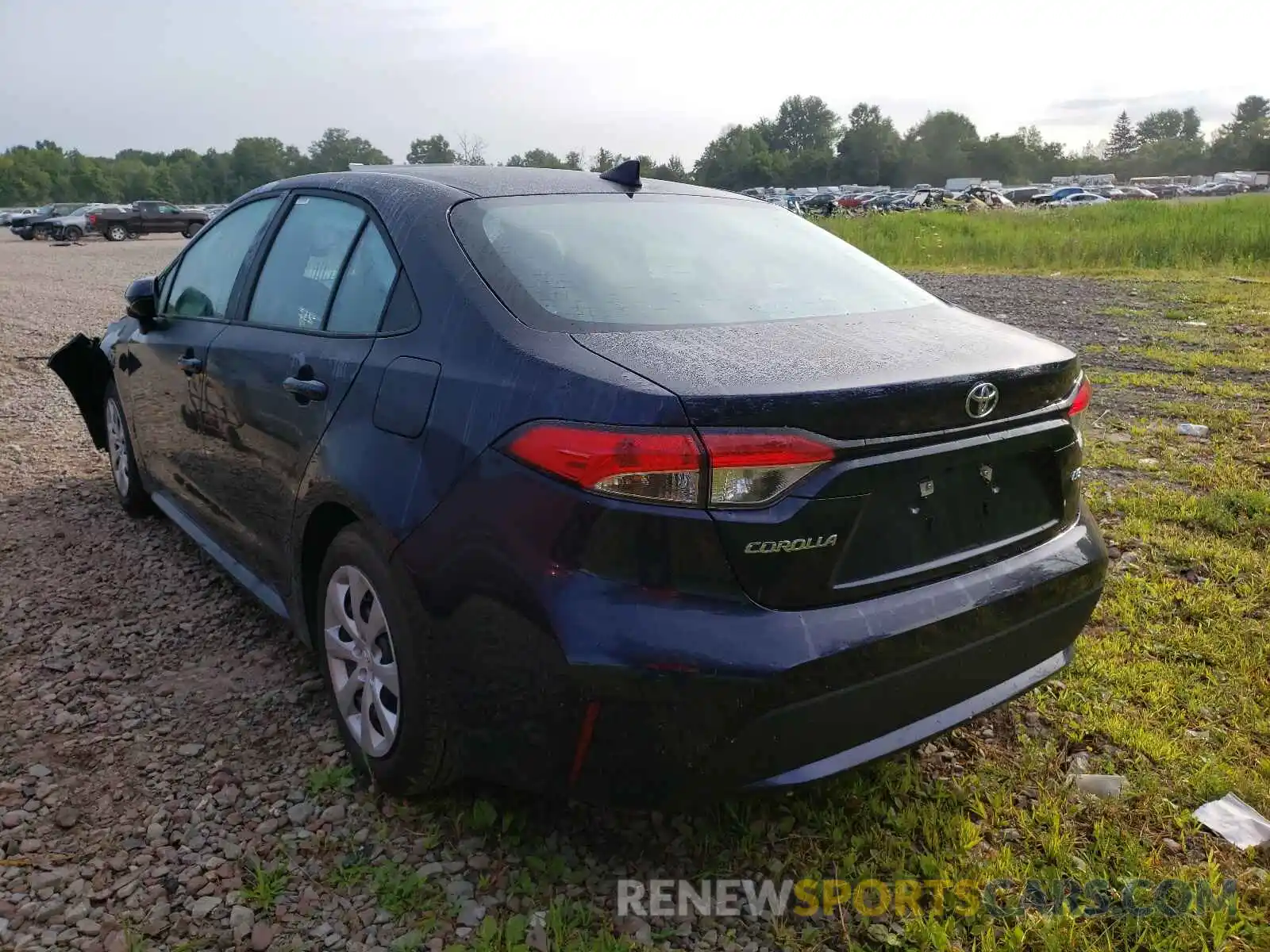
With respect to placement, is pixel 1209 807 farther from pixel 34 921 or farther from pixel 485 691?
pixel 34 921

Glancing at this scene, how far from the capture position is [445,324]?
2.24 m

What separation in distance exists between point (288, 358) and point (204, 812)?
128 centimetres

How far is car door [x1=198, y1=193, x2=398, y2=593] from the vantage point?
256 centimetres

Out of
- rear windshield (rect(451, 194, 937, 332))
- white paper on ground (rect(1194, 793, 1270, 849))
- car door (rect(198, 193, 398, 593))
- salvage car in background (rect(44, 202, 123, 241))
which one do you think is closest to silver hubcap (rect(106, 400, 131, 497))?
car door (rect(198, 193, 398, 593))

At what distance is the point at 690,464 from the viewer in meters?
1.78

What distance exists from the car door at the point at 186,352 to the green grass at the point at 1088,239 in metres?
15.1

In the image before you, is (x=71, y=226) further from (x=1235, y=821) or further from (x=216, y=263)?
(x=1235, y=821)

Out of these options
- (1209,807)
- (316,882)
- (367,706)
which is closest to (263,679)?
(367,706)

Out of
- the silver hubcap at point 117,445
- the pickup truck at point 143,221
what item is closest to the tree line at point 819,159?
the pickup truck at point 143,221

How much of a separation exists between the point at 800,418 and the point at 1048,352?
90 centimetres

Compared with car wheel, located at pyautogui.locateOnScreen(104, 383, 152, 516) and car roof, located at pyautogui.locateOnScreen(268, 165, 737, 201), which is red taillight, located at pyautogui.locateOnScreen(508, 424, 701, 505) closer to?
car roof, located at pyautogui.locateOnScreen(268, 165, 737, 201)

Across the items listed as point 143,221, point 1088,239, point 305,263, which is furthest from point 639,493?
point 143,221

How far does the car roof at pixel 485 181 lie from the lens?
9.03 ft

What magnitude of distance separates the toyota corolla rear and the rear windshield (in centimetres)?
2
